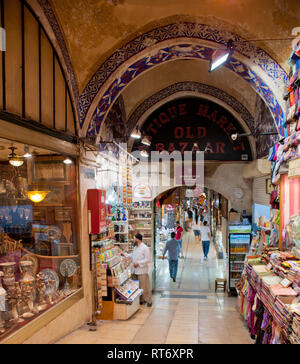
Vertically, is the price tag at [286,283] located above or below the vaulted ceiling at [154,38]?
below

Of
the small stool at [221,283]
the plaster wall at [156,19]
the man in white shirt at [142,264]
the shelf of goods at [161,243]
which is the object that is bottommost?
the small stool at [221,283]

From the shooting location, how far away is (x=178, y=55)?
5.50 metres

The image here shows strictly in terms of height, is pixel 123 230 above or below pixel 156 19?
below

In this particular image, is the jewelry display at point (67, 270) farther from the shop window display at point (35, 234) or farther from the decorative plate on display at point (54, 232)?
the decorative plate on display at point (54, 232)

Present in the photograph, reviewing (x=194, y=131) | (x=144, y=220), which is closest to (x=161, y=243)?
(x=144, y=220)

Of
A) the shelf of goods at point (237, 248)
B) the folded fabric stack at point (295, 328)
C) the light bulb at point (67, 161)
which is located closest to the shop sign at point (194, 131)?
the shelf of goods at point (237, 248)

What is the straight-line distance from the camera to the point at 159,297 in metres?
7.96

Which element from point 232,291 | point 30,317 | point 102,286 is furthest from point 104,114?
point 232,291

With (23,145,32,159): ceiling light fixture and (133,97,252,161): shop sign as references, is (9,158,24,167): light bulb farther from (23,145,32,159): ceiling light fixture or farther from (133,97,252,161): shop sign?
(133,97,252,161): shop sign

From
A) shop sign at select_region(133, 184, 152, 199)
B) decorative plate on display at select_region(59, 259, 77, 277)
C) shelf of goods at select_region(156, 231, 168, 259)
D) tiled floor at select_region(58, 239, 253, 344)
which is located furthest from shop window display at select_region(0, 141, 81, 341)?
shelf of goods at select_region(156, 231, 168, 259)

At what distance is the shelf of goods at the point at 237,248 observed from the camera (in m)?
8.22

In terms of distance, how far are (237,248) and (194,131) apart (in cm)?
337

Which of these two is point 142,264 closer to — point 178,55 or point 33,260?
point 33,260

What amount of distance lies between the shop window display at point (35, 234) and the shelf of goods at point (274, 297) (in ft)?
8.49
